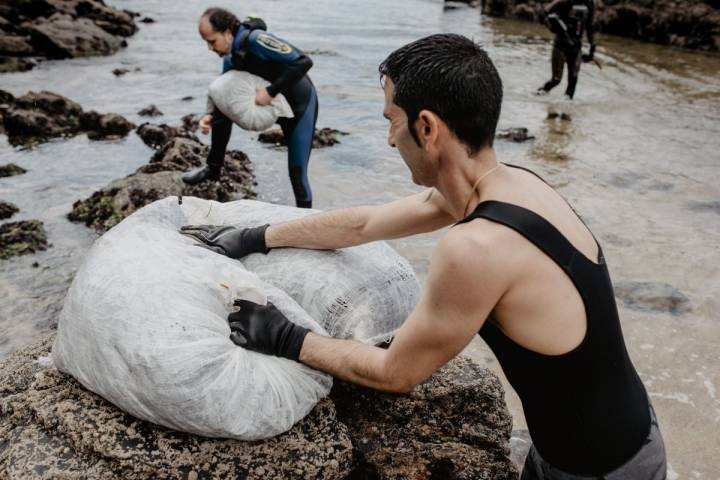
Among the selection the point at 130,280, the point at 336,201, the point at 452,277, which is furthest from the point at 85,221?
the point at 452,277

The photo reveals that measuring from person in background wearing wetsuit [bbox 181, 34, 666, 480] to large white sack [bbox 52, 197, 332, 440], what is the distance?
0.11m

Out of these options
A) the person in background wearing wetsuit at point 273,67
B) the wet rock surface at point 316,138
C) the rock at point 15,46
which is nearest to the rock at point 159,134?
the wet rock surface at point 316,138

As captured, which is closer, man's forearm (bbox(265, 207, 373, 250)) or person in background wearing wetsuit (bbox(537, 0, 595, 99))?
man's forearm (bbox(265, 207, 373, 250))

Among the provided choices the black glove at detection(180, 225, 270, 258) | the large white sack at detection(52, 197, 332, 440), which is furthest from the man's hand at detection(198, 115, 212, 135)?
the large white sack at detection(52, 197, 332, 440)

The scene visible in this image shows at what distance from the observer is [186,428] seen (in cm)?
179

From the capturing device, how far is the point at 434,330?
1.55 metres

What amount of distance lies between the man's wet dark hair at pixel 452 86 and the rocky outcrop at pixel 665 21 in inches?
725

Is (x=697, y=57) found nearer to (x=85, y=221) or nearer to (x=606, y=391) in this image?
(x=85, y=221)

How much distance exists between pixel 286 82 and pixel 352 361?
3.60 m

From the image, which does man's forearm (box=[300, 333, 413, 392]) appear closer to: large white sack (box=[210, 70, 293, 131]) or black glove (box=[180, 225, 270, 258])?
black glove (box=[180, 225, 270, 258])

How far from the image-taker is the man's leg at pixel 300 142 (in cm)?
530

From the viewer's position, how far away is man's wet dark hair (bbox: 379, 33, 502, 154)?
5.18ft

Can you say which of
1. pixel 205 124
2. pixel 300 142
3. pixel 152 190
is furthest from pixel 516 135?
pixel 152 190

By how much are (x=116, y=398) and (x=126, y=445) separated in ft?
0.49
